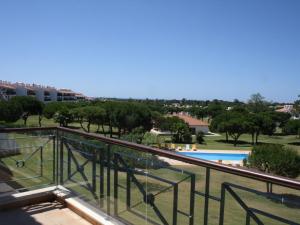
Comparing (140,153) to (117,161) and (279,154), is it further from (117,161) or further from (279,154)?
(279,154)

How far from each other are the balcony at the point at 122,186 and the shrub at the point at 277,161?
15530 mm

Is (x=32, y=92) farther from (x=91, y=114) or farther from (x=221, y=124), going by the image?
(x=221, y=124)

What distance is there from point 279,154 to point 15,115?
96.1ft

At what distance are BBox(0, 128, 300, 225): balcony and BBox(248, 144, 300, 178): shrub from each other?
51.0 ft

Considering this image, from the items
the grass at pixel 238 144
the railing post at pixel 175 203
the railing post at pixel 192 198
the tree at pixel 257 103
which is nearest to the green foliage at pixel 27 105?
the grass at pixel 238 144

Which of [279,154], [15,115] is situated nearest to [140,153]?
[279,154]

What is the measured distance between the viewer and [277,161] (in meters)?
17.8

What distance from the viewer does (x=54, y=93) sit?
102 m

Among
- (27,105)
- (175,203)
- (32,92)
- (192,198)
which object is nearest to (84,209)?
(175,203)

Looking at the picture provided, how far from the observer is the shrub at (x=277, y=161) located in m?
17.6

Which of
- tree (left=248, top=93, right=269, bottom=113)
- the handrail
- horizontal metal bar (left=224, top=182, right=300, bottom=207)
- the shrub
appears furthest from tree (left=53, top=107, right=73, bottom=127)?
tree (left=248, top=93, right=269, bottom=113)

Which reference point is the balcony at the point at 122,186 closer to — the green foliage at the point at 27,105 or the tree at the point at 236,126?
the green foliage at the point at 27,105

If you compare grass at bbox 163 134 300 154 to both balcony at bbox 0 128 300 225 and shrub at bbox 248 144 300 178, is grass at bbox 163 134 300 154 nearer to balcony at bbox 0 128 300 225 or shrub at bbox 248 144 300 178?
shrub at bbox 248 144 300 178

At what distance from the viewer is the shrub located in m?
17.6
